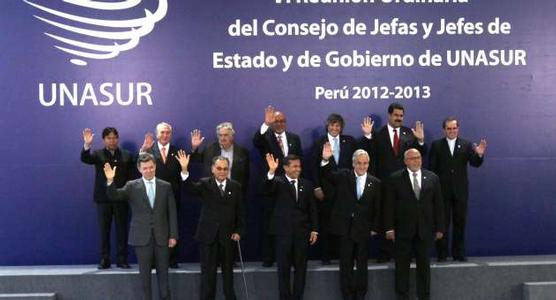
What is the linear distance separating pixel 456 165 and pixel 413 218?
0.92m

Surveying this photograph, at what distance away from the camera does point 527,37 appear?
25.9ft

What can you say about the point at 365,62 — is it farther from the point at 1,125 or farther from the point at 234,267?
the point at 1,125

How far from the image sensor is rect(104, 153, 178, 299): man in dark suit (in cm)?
655

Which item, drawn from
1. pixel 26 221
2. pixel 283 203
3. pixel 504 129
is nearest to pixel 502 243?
A: pixel 504 129

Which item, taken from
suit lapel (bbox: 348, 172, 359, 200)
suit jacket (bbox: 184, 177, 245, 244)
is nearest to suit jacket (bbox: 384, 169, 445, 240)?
suit lapel (bbox: 348, 172, 359, 200)

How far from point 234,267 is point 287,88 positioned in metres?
1.99

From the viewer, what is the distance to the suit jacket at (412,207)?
6.76 meters

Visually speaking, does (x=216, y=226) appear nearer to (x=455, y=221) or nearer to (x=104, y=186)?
(x=104, y=186)

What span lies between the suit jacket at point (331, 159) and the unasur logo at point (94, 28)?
2.21 metres

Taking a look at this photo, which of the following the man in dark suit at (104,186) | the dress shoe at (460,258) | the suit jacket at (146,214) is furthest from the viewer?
the dress shoe at (460,258)

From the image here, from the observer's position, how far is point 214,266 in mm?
6660

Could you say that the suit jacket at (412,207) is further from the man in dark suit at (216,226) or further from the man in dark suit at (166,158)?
the man in dark suit at (166,158)

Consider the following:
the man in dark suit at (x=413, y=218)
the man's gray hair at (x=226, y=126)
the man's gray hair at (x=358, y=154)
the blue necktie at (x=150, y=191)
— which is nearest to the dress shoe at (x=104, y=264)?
the blue necktie at (x=150, y=191)

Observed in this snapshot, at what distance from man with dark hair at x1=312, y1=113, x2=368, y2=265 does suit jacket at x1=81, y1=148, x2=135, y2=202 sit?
1.89m
